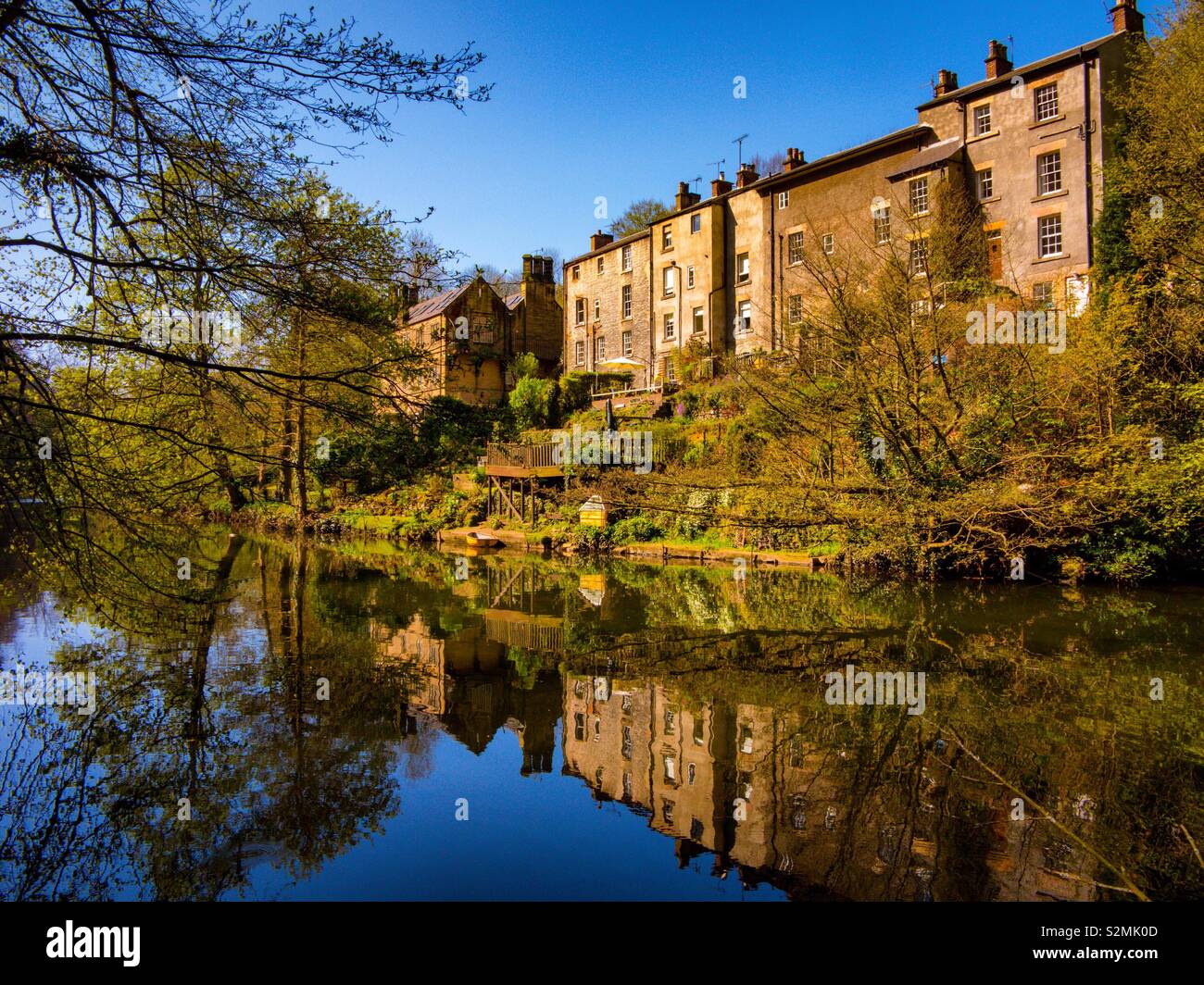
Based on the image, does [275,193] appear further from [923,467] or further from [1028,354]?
[1028,354]

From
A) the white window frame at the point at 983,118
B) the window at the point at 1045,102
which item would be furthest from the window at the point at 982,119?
the window at the point at 1045,102

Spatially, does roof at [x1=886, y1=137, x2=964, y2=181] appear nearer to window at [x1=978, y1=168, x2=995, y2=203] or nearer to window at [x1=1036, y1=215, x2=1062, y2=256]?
window at [x1=978, y1=168, x2=995, y2=203]

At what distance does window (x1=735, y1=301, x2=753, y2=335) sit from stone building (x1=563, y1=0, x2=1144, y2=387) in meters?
0.06

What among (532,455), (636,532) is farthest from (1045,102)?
(532,455)

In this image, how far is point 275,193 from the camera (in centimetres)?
626

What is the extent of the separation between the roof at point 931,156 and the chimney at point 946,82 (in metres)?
2.19

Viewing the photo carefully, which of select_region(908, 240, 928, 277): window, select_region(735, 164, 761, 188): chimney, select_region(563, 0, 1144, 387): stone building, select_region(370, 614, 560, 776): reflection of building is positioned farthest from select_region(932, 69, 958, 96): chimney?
select_region(370, 614, 560, 776): reflection of building

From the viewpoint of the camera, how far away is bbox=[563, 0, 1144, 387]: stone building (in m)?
25.6

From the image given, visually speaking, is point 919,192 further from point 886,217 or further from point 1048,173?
point 1048,173

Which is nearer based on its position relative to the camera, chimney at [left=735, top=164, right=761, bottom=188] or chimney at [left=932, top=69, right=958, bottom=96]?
chimney at [left=932, top=69, right=958, bottom=96]

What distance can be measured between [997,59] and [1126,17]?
3803 mm

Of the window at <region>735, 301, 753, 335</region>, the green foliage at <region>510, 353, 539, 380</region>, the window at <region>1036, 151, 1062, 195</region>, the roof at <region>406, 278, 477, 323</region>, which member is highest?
the window at <region>1036, 151, 1062, 195</region>
